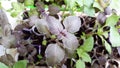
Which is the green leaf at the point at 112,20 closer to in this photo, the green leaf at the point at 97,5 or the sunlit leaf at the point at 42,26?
the green leaf at the point at 97,5

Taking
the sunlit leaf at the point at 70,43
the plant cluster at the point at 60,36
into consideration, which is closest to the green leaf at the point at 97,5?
the plant cluster at the point at 60,36

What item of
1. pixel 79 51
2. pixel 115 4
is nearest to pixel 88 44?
pixel 79 51

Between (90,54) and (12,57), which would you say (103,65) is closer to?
(90,54)

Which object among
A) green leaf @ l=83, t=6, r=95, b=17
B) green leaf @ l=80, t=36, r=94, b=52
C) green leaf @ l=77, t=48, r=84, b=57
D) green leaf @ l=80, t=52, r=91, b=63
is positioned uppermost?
green leaf @ l=83, t=6, r=95, b=17

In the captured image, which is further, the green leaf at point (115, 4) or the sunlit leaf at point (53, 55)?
the green leaf at point (115, 4)

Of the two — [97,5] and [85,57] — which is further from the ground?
[97,5]

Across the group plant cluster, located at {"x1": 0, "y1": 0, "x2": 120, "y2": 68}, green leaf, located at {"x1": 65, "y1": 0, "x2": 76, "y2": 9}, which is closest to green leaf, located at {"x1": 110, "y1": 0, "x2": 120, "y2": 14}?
plant cluster, located at {"x1": 0, "y1": 0, "x2": 120, "y2": 68}

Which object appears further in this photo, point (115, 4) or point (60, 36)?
point (115, 4)

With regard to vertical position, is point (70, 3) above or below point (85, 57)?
A: above

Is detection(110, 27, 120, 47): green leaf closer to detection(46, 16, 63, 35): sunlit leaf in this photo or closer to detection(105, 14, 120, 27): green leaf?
detection(105, 14, 120, 27): green leaf

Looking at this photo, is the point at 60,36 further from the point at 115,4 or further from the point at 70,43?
the point at 115,4

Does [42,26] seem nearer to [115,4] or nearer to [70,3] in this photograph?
[70,3]
